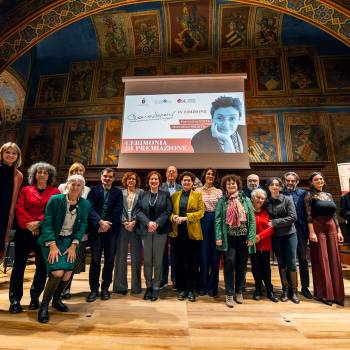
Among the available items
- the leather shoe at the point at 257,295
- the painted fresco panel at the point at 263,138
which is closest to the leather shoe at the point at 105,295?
the leather shoe at the point at 257,295

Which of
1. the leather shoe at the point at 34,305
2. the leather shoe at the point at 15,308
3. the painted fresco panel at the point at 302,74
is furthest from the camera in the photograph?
the painted fresco panel at the point at 302,74

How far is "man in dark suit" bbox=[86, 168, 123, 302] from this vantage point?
282 cm

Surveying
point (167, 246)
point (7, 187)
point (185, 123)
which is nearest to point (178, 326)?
point (167, 246)

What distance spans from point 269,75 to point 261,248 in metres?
7.85

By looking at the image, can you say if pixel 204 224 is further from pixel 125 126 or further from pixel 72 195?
pixel 125 126

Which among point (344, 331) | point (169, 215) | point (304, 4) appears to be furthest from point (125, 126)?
point (344, 331)

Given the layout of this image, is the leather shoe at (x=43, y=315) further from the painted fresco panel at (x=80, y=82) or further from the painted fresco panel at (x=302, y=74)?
the painted fresco panel at (x=302, y=74)

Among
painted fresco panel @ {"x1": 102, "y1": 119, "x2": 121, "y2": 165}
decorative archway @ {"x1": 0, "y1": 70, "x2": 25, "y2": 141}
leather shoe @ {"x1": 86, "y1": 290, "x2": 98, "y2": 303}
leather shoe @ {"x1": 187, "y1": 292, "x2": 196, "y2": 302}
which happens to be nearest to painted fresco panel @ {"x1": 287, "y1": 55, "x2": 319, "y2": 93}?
painted fresco panel @ {"x1": 102, "y1": 119, "x2": 121, "y2": 165}

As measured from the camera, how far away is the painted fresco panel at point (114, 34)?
8.83 meters

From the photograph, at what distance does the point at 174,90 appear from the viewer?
7.10m

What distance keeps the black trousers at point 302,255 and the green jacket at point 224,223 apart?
0.81 m

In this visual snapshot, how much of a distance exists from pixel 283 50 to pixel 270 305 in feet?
30.7

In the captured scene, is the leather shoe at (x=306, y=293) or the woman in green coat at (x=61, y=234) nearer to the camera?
the woman in green coat at (x=61, y=234)

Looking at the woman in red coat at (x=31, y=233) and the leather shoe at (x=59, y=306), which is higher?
the woman in red coat at (x=31, y=233)
